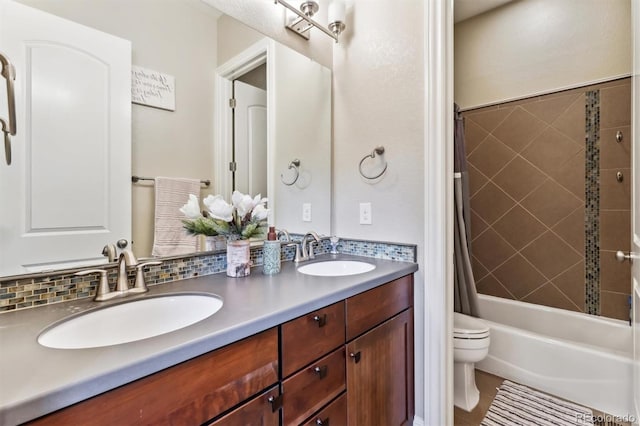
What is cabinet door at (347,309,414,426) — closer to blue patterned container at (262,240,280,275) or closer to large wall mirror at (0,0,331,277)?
blue patterned container at (262,240,280,275)

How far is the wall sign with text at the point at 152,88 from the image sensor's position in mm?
1051

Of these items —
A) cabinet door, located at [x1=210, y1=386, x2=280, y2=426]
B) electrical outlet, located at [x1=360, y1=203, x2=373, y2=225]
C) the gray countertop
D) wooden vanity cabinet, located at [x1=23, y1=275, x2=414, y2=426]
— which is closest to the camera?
the gray countertop

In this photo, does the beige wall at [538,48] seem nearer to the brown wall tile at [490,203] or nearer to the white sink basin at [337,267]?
the brown wall tile at [490,203]

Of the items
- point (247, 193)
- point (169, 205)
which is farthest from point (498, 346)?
point (169, 205)

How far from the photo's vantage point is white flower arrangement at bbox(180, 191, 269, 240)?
114 cm

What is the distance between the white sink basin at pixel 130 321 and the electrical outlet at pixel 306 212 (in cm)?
82

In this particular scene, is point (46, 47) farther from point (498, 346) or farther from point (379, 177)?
point (498, 346)

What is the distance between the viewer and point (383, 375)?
3.98ft

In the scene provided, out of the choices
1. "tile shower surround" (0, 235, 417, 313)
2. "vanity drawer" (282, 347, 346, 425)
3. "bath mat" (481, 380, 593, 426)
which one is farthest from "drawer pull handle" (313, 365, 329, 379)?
"bath mat" (481, 380, 593, 426)

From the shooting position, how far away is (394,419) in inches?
50.4

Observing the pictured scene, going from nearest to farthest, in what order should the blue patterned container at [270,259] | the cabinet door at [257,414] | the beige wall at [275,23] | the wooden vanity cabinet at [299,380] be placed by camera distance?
the wooden vanity cabinet at [299,380]
the cabinet door at [257,414]
the blue patterned container at [270,259]
the beige wall at [275,23]

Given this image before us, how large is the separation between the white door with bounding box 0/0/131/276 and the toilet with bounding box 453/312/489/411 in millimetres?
1776

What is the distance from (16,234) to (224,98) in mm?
867

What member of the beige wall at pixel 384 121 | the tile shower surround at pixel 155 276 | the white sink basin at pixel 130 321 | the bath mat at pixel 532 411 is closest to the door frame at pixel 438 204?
the beige wall at pixel 384 121
